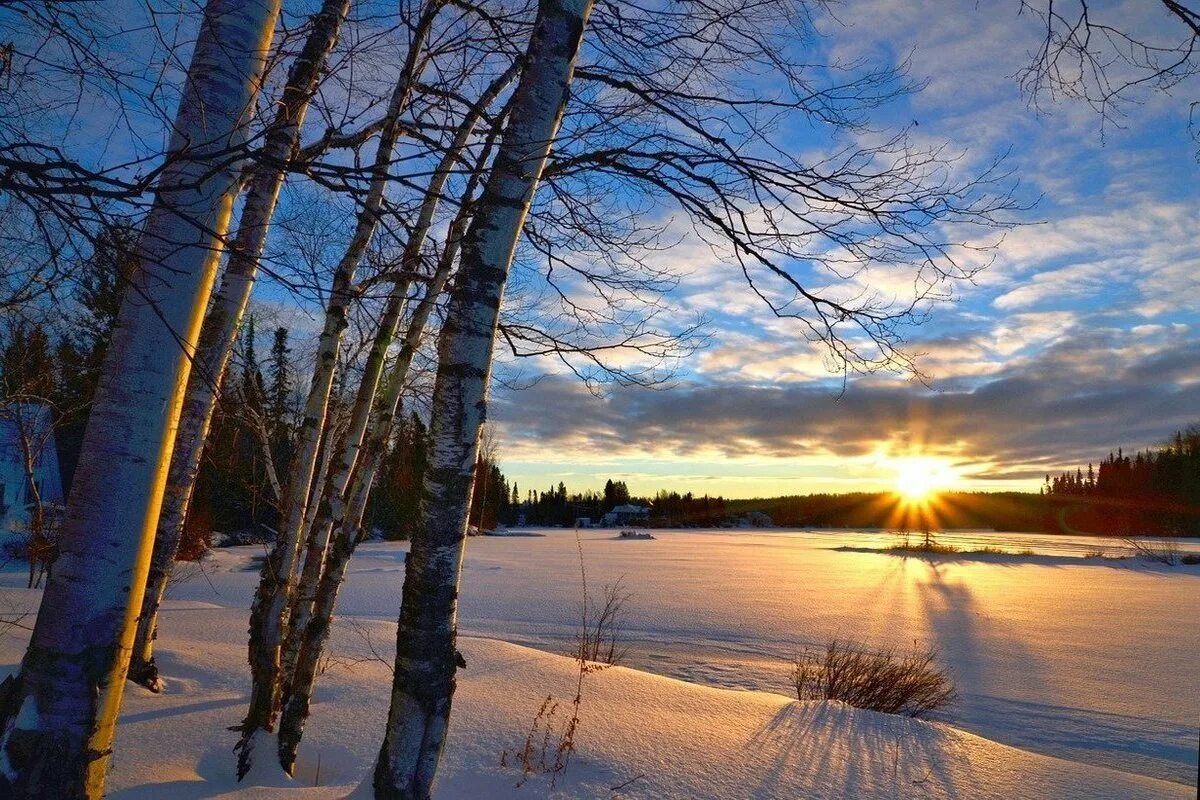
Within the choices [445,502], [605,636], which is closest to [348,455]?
[445,502]

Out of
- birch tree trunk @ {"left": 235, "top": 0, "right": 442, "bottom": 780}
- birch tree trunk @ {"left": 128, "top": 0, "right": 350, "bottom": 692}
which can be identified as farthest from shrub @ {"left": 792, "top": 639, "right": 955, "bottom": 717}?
birch tree trunk @ {"left": 128, "top": 0, "right": 350, "bottom": 692}

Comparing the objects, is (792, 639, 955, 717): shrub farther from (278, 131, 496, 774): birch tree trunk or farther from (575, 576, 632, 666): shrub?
(278, 131, 496, 774): birch tree trunk

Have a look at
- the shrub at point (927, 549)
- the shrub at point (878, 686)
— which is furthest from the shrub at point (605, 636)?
the shrub at point (927, 549)

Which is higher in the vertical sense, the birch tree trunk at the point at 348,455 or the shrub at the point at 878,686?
the birch tree trunk at the point at 348,455

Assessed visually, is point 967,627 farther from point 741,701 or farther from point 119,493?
point 119,493

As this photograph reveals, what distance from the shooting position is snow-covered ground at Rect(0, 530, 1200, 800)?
346 centimetres

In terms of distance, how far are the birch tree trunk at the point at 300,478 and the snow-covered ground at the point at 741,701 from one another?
→ 16.0 inches

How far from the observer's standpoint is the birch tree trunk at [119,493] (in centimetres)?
185

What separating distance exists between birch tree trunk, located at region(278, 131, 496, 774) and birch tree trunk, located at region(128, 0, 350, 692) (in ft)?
2.79

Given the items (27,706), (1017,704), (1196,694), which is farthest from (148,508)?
(1196,694)

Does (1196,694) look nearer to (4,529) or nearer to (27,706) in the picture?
(27,706)

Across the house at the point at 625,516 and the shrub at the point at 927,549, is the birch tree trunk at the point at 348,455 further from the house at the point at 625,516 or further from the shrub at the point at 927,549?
the house at the point at 625,516

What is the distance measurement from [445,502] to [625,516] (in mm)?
69570

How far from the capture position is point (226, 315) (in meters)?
3.59
